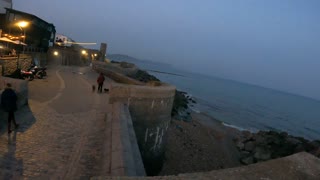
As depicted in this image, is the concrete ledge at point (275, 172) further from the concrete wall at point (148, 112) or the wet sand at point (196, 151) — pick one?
the wet sand at point (196, 151)

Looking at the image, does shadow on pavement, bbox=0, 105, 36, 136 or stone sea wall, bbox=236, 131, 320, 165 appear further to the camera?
stone sea wall, bbox=236, 131, 320, 165

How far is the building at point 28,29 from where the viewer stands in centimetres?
A: 3350

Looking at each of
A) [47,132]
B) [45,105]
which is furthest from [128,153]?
[45,105]

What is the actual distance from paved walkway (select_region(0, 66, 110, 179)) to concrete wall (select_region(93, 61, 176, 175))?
120cm

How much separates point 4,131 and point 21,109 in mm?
2787

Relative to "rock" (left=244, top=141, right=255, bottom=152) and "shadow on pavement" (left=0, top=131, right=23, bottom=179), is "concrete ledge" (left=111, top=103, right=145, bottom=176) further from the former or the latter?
"rock" (left=244, top=141, right=255, bottom=152)

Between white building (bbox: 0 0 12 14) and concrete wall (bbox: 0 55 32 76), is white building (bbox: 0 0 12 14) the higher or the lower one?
the higher one

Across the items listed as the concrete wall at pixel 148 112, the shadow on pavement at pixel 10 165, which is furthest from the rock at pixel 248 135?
the shadow on pavement at pixel 10 165

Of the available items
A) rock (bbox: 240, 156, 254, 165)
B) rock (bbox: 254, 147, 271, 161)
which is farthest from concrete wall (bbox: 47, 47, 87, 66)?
rock (bbox: 254, 147, 271, 161)

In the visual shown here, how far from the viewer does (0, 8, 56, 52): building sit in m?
33.5

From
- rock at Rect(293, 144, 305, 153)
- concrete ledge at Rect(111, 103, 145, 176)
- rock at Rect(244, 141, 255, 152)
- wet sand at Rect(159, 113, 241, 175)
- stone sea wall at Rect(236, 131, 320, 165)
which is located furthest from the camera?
rock at Rect(244, 141, 255, 152)

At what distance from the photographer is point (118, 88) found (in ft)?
42.6

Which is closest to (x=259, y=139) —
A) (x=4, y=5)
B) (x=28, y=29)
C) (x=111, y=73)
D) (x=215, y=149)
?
(x=215, y=149)

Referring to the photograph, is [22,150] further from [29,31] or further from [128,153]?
[29,31]
